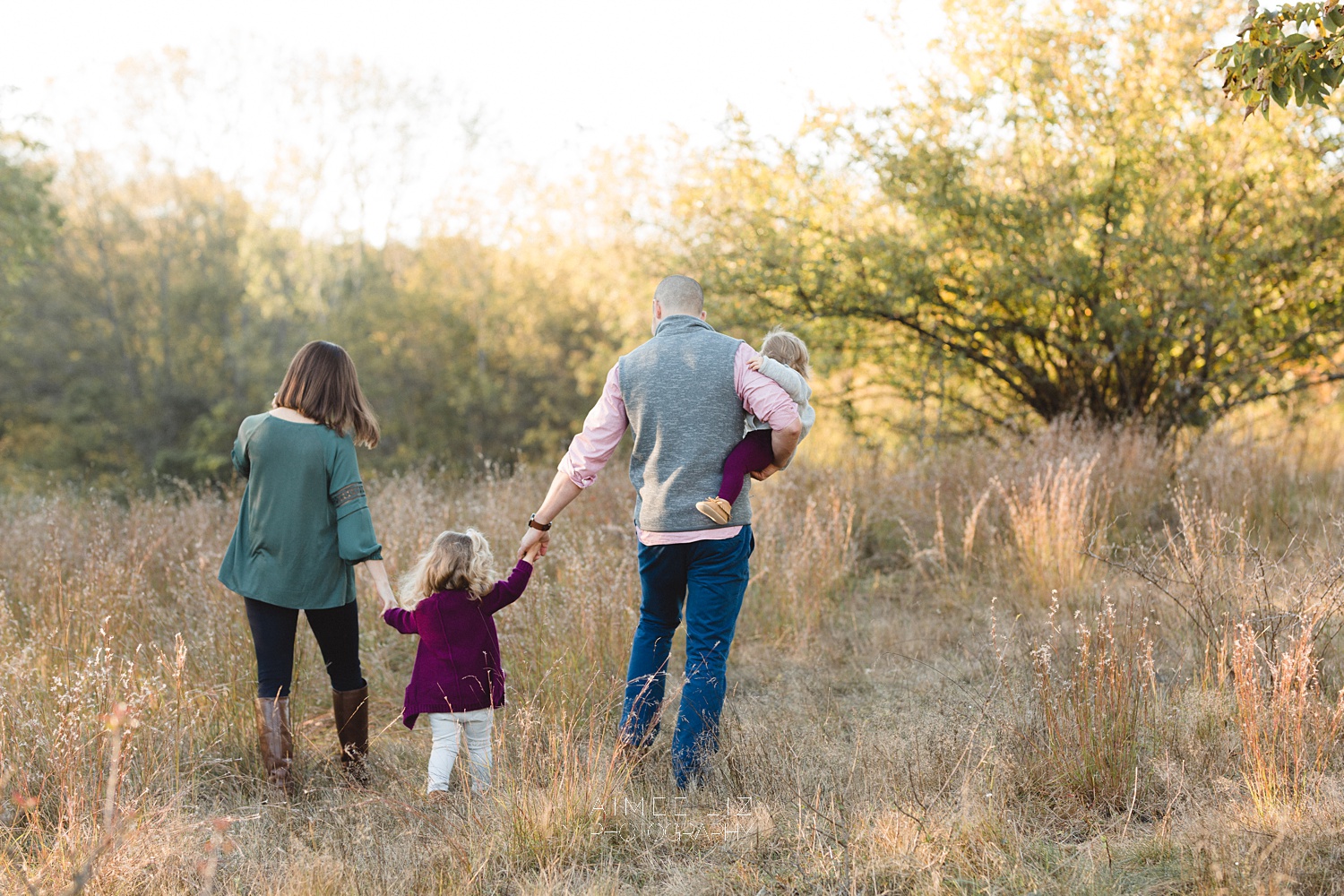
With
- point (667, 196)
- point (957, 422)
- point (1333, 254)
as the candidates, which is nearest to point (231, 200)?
point (667, 196)

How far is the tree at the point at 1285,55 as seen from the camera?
327 cm

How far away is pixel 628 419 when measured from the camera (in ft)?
12.2

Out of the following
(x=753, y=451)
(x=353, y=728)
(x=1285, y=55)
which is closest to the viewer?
(x=1285, y=55)

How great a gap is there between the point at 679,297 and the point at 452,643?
4.98ft

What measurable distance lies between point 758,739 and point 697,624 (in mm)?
586

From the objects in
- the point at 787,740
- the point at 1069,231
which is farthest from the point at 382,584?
the point at 1069,231

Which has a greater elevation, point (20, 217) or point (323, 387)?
point (20, 217)

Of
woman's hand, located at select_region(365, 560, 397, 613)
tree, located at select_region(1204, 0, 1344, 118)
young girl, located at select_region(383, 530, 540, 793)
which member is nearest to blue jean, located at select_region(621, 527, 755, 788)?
young girl, located at select_region(383, 530, 540, 793)

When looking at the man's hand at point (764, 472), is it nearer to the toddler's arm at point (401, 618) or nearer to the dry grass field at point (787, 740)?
the dry grass field at point (787, 740)

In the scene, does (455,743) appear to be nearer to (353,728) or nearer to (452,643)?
(452,643)

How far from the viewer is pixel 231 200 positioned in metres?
30.5

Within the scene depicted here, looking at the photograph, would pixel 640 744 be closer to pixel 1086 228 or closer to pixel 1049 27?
pixel 1086 228

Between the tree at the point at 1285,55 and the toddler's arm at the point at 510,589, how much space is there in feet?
9.94

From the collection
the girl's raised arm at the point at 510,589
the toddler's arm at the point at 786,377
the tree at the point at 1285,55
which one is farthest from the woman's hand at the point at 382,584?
the tree at the point at 1285,55
